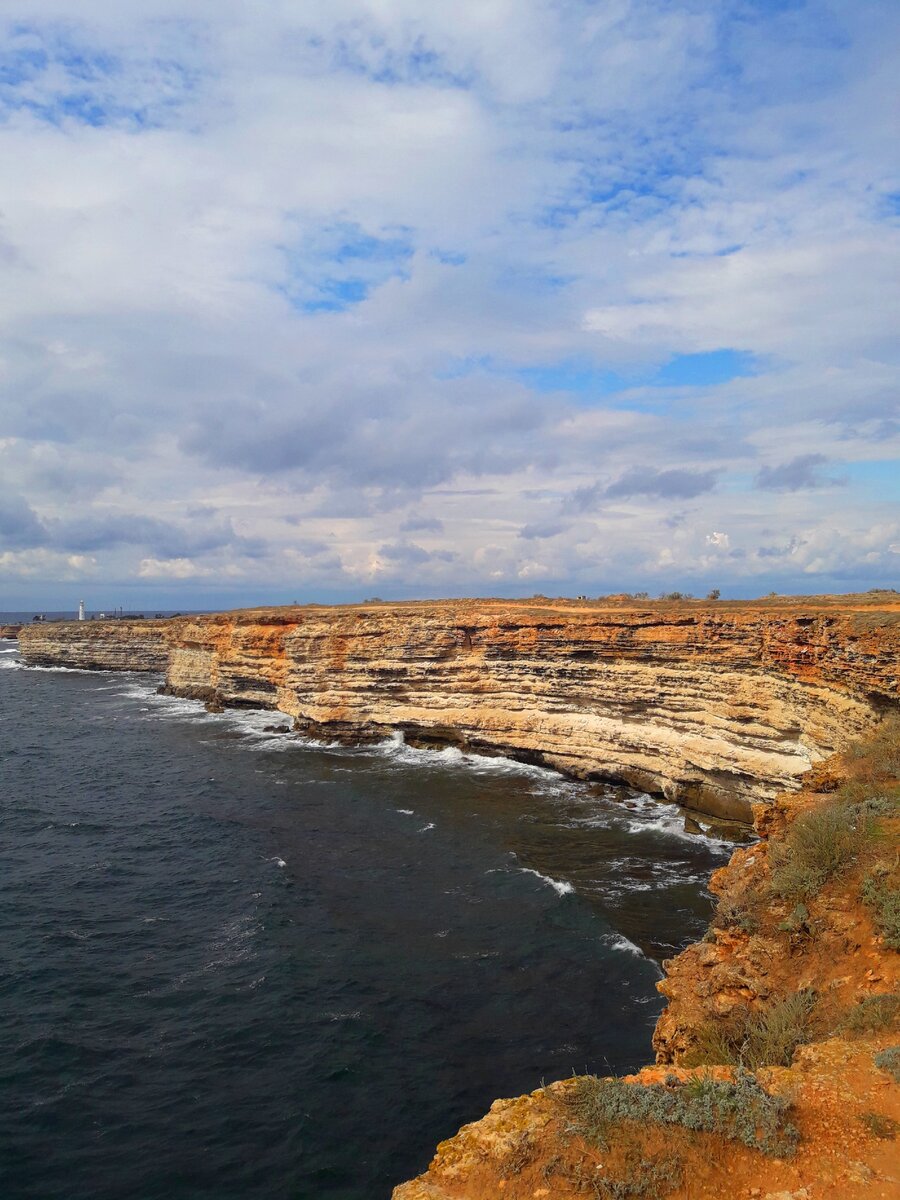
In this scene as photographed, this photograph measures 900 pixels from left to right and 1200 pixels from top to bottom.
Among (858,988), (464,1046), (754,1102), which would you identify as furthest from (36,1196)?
(858,988)

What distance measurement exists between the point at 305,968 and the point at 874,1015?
13.4m

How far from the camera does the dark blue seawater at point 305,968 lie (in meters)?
12.0

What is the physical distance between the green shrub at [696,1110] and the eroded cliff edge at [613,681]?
1700cm

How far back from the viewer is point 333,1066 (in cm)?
1372

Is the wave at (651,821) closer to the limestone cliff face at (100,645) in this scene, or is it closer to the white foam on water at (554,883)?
the white foam on water at (554,883)

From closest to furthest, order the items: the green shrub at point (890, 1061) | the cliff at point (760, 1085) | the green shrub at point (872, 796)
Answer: the cliff at point (760, 1085), the green shrub at point (890, 1061), the green shrub at point (872, 796)

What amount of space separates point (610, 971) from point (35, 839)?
22884mm

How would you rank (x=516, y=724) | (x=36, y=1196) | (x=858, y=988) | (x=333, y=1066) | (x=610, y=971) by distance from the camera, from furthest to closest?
(x=516, y=724) < (x=610, y=971) < (x=333, y=1066) < (x=36, y=1196) < (x=858, y=988)

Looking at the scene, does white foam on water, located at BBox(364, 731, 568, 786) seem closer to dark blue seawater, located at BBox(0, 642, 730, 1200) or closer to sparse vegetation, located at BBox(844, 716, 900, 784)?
dark blue seawater, located at BBox(0, 642, 730, 1200)

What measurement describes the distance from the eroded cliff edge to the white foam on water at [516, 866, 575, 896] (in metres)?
9.53

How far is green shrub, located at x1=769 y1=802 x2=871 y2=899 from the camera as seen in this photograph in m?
11.5

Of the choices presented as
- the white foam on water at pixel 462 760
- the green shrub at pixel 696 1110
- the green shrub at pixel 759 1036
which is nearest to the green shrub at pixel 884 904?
the green shrub at pixel 759 1036

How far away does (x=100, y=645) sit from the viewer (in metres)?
97.6

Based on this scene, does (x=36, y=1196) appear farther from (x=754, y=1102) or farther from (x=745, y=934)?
(x=745, y=934)
